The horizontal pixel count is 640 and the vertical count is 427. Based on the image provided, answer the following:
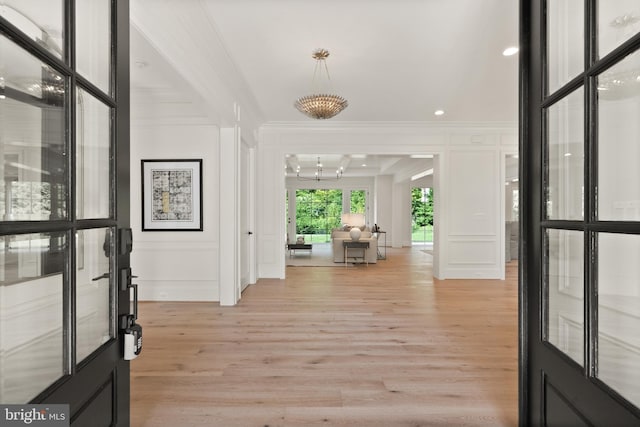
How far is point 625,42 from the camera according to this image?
922 millimetres

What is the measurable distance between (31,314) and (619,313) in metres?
1.70

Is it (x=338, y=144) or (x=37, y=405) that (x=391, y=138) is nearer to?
(x=338, y=144)

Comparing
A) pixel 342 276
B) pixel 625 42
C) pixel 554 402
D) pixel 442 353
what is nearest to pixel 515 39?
pixel 625 42

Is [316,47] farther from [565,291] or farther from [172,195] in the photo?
[565,291]

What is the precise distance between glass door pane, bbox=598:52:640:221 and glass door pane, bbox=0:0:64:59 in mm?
1643

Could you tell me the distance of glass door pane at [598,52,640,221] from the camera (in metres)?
0.92

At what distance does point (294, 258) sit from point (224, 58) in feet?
20.5

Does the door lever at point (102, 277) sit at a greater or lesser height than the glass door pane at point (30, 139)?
lesser

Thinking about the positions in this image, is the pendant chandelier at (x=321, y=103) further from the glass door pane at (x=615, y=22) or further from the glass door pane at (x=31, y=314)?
the glass door pane at (x=31, y=314)

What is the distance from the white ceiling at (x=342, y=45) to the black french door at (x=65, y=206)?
1105 mm

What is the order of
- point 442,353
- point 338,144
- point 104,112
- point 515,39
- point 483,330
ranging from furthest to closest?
point 338,144 < point 483,330 < point 515,39 < point 442,353 < point 104,112

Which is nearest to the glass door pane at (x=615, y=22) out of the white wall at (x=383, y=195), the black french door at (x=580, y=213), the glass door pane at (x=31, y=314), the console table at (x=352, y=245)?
the black french door at (x=580, y=213)

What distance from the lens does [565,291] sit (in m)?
1.26

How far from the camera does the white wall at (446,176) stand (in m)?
6.12
